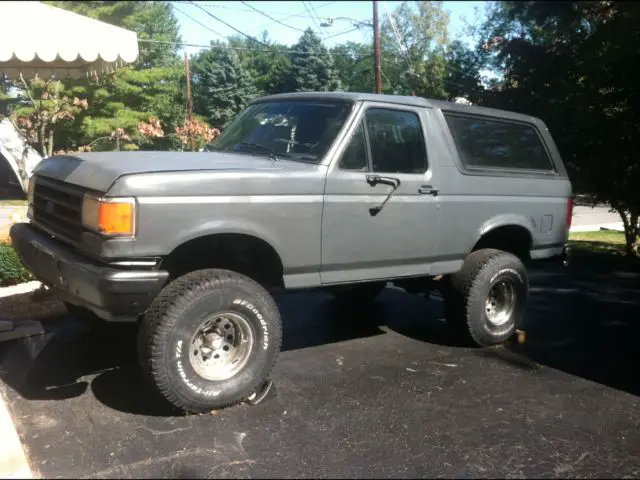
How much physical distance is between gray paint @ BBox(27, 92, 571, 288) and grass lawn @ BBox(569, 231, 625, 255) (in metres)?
6.23

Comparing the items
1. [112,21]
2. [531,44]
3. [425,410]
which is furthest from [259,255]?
[112,21]

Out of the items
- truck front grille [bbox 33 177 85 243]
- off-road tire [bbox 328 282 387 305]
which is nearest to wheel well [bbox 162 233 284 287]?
truck front grille [bbox 33 177 85 243]

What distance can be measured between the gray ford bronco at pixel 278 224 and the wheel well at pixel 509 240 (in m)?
0.02

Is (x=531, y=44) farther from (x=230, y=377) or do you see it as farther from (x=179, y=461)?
(x=179, y=461)

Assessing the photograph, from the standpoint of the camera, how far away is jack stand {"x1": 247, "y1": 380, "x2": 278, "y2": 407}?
13.4ft

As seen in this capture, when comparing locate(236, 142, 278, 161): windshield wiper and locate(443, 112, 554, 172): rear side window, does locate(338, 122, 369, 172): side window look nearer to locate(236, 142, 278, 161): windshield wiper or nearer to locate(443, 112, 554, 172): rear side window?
locate(236, 142, 278, 161): windshield wiper

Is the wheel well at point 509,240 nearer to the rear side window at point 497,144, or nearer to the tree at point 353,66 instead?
the rear side window at point 497,144

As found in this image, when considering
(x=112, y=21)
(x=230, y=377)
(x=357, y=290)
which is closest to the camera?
(x=230, y=377)

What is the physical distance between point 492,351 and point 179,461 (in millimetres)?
3125

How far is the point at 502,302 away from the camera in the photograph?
225 inches

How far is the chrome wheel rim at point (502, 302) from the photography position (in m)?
5.62

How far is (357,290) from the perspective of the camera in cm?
658

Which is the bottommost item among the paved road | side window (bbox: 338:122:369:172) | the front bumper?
the paved road

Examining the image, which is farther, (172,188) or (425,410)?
(425,410)
